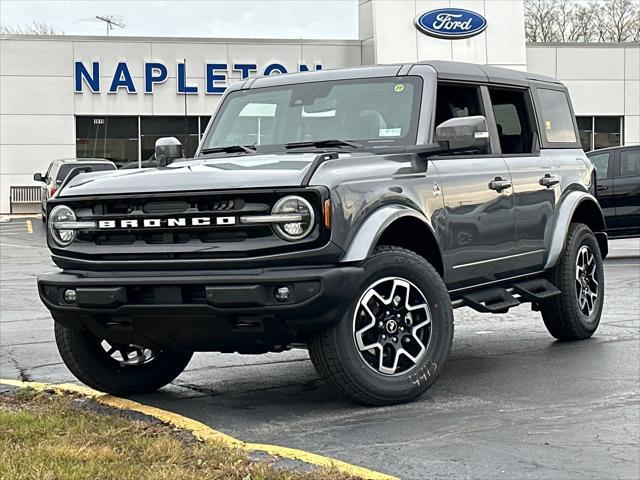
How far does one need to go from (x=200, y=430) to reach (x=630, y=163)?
13856 mm

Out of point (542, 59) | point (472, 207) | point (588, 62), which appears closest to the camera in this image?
point (472, 207)

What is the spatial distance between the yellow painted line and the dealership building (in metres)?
29.6

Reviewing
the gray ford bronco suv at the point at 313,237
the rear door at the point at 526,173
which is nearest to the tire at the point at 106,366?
the gray ford bronco suv at the point at 313,237

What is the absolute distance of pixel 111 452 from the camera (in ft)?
16.4

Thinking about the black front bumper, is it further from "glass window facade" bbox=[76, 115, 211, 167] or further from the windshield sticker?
"glass window facade" bbox=[76, 115, 211, 167]

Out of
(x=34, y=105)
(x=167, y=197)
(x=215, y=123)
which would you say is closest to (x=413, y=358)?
(x=167, y=197)

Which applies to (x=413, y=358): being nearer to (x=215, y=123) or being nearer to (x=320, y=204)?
(x=320, y=204)

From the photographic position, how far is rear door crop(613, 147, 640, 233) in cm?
1792

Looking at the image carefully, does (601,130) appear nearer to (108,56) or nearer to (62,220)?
(108,56)

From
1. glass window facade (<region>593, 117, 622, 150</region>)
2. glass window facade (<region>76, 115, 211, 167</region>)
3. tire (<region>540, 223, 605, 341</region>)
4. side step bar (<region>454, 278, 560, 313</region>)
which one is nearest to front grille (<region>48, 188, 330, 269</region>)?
side step bar (<region>454, 278, 560, 313</region>)

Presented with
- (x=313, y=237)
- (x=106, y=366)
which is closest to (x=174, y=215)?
(x=313, y=237)

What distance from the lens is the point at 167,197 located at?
6.01m

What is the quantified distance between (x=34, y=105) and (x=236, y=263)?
32174 mm

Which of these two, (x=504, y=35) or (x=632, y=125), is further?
(x=632, y=125)
